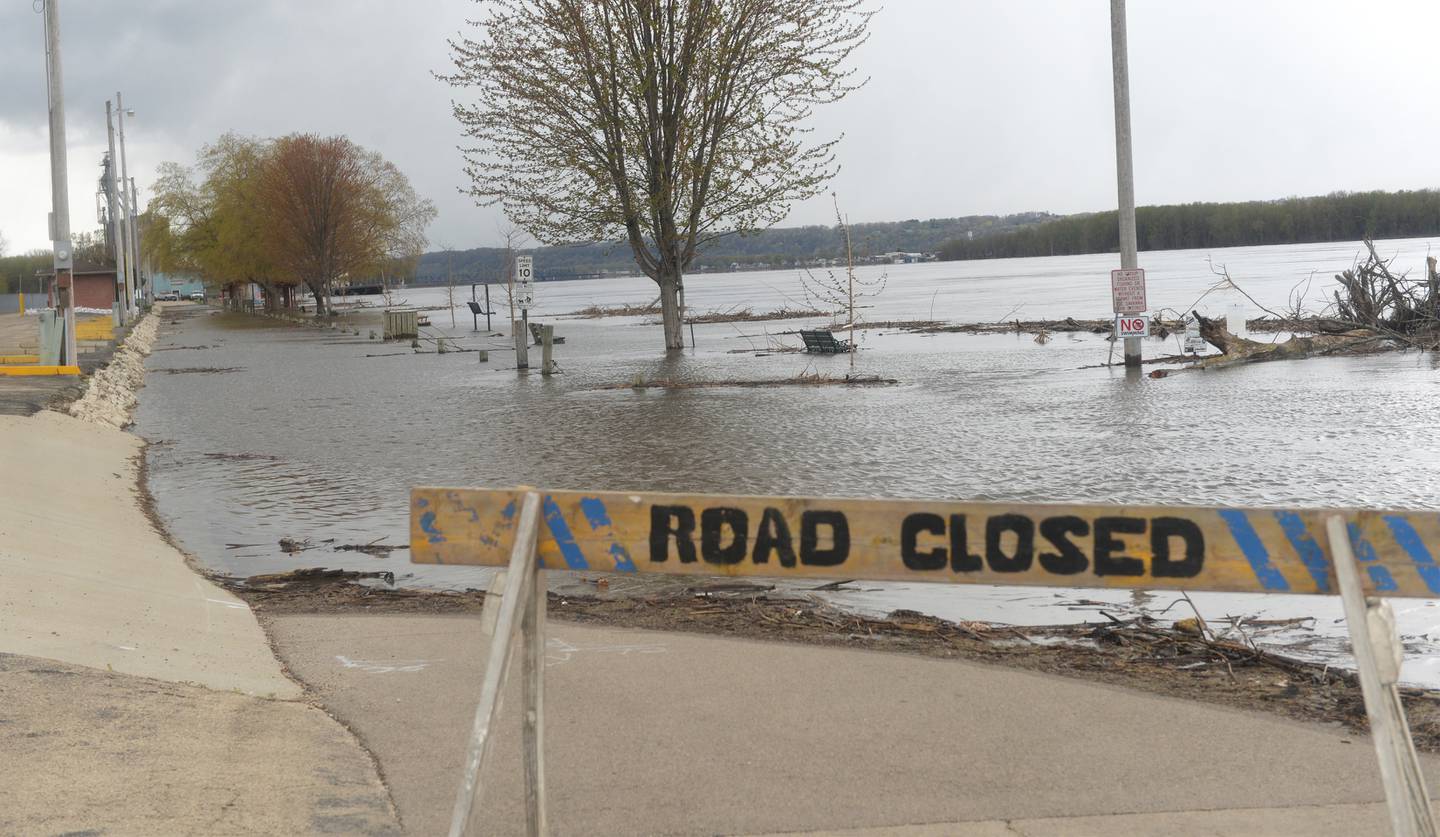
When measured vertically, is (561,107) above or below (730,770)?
above

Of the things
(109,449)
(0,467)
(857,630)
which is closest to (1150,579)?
(857,630)

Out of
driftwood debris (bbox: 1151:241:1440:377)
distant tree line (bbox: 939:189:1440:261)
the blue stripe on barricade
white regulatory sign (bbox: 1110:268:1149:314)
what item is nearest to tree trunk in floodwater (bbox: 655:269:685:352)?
driftwood debris (bbox: 1151:241:1440:377)

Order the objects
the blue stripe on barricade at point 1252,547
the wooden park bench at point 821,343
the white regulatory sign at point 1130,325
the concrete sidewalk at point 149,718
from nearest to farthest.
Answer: the blue stripe on barricade at point 1252,547 < the concrete sidewalk at point 149,718 < the white regulatory sign at point 1130,325 < the wooden park bench at point 821,343

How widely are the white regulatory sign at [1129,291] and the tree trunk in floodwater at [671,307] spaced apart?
1371 centimetres

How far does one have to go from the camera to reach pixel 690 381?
85.7ft

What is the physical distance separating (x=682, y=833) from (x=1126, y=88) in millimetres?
21623

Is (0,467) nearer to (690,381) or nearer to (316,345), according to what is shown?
(690,381)

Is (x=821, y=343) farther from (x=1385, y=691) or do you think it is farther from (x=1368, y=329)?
(x=1385, y=691)

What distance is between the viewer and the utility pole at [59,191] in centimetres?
2312

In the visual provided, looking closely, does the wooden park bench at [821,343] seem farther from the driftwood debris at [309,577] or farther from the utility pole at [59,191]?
the driftwood debris at [309,577]

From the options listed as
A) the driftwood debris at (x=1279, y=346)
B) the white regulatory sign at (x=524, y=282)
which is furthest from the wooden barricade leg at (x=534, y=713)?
the white regulatory sign at (x=524, y=282)

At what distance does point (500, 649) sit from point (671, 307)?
3286 cm

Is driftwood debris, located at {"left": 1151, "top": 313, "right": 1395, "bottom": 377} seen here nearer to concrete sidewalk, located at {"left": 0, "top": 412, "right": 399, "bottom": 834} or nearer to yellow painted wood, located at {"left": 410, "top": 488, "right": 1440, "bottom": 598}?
concrete sidewalk, located at {"left": 0, "top": 412, "right": 399, "bottom": 834}

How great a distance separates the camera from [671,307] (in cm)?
3628
